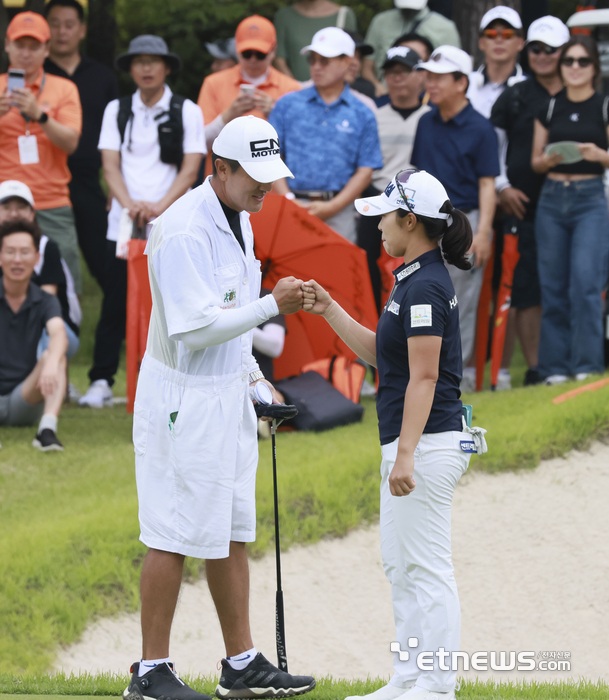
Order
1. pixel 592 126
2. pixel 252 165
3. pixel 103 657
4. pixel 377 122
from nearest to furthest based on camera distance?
pixel 252 165, pixel 103 657, pixel 592 126, pixel 377 122

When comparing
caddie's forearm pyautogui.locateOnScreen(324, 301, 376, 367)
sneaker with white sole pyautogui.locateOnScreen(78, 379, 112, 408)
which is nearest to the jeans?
sneaker with white sole pyautogui.locateOnScreen(78, 379, 112, 408)

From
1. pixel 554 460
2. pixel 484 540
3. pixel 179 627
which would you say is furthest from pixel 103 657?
pixel 554 460

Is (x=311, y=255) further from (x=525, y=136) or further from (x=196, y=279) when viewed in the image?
(x=196, y=279)

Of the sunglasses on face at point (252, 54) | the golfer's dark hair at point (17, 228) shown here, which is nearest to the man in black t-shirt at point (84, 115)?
the golfer's dark hair at point (17, 228)

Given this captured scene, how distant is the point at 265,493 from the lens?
22.1ft

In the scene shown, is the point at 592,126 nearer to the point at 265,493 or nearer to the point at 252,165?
the point at 265,493

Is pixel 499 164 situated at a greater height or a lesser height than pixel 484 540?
greater

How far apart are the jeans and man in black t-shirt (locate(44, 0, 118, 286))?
409 centimetres

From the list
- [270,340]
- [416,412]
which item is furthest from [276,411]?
[270,340]

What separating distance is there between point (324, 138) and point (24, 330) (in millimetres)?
2755

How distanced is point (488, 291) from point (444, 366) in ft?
17.5

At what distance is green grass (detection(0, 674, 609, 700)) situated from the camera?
14.1 feet

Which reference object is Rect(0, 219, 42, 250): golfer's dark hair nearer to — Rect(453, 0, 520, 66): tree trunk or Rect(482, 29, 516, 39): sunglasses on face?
Rect(482, 29, 516, 39): sunglasses on face

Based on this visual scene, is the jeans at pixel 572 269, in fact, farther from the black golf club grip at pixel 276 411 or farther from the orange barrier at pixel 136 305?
the black golf club grip at pixel 276 411
